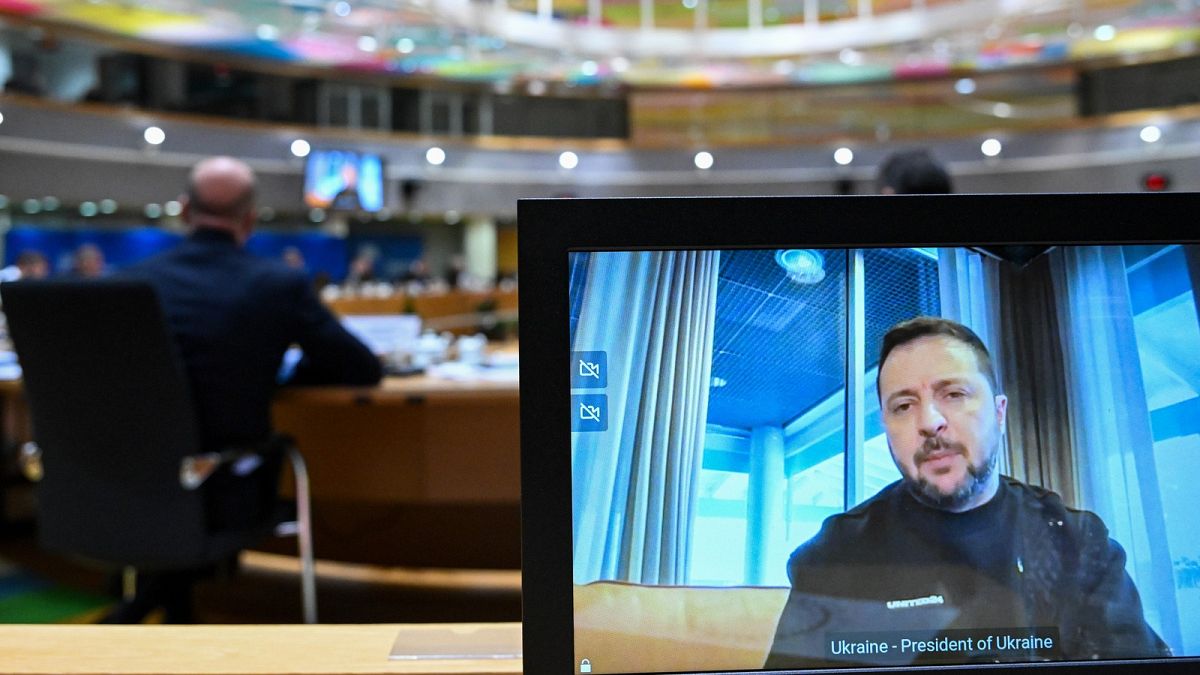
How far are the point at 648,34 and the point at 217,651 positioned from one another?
11.6 metres

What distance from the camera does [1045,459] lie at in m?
0.51

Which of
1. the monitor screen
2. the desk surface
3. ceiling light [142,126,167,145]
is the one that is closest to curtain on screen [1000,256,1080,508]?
the desk surface

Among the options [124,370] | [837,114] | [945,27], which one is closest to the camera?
[124,370]

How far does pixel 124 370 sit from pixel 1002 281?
187 centimetres

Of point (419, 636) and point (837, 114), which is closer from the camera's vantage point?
point (419, 636)

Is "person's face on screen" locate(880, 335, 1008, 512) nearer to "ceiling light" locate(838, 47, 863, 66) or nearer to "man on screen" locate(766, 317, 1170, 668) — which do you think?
"man on screen" locate(766, 317, 1170, 668)

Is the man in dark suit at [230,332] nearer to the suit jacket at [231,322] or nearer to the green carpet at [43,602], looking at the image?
the suit jacket at [231,322]

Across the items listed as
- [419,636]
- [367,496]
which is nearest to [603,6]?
[367,496]

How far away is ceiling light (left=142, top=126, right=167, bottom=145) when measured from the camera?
446 inches

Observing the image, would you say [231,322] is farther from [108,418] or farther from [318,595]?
[318,595]

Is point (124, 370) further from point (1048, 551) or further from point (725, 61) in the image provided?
point (725, 61)

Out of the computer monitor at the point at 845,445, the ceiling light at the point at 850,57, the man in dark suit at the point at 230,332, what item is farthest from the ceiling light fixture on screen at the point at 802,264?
the ceiling light at the point at 850,57

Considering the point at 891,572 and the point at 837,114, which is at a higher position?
the point at 837,114

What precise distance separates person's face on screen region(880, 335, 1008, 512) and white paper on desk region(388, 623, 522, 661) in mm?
286
